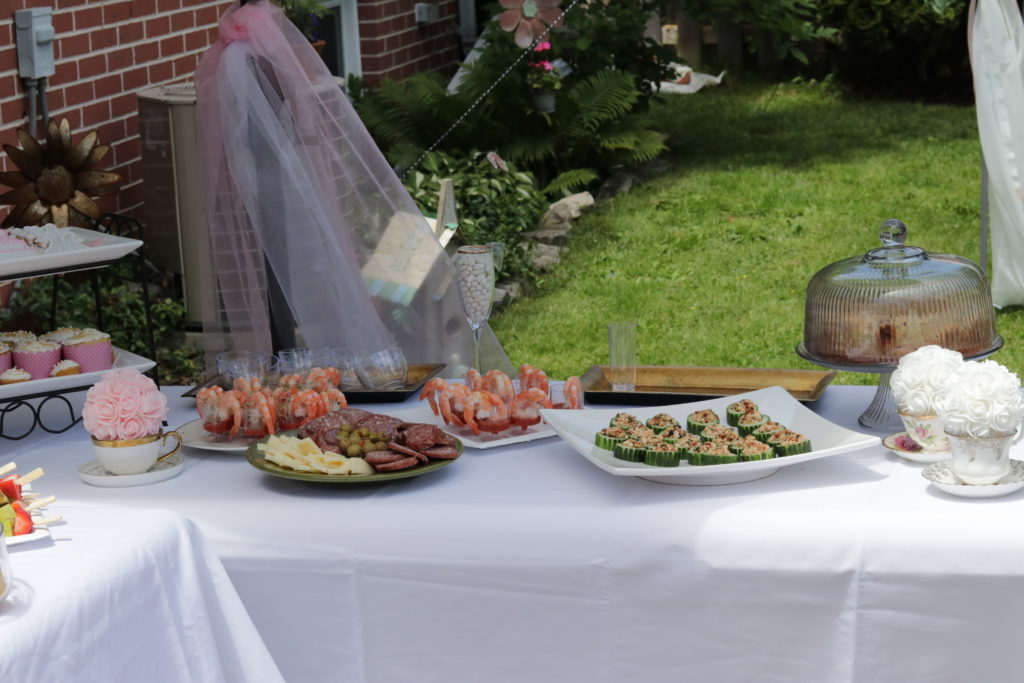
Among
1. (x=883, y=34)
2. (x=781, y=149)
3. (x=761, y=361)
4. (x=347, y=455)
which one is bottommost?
(x=761, y=361)

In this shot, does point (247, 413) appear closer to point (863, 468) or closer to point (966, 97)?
point (863, 468)

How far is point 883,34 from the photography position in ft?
30.3

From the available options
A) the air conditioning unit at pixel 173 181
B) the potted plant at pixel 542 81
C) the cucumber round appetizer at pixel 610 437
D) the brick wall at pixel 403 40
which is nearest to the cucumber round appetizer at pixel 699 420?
the cucumber round appetizer at pixel 610 437

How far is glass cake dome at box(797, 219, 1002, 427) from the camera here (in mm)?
2443

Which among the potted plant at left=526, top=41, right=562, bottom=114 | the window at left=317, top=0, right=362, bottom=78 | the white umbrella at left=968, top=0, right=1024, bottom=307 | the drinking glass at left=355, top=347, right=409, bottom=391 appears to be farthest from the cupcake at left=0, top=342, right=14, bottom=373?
the potted plant at left=526, top=41, right=562, bottom=114

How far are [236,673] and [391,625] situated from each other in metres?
0.26

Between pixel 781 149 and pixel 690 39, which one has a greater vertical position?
pixel 690 39

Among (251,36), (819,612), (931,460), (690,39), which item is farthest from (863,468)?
(690,39)

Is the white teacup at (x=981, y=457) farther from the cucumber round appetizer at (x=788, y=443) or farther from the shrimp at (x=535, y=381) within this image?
the shrimp at (x=535, y=381)

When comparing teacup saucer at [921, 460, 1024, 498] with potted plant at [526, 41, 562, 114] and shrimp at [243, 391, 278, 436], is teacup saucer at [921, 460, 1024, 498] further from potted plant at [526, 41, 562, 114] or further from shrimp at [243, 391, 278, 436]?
potted plant at [526, 41, 562, 114]

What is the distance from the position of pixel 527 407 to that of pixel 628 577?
53cm

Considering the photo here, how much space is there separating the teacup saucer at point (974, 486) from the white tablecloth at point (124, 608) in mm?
1140

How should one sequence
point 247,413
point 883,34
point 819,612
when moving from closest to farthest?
point 819,612, point 247,413, point 883,34

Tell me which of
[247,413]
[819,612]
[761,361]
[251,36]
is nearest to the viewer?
[819,612]
